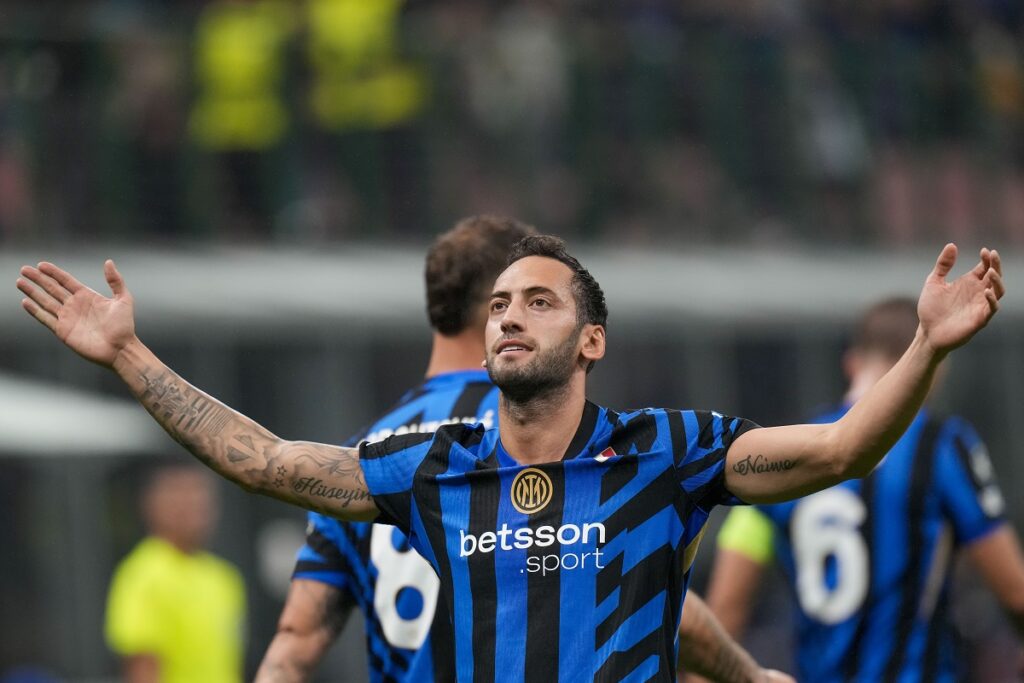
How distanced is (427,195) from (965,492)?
8.44 m

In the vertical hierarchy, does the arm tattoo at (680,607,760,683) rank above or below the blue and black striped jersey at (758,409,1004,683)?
below

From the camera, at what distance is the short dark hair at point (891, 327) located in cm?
663

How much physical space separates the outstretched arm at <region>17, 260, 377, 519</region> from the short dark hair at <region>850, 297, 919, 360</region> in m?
2.50

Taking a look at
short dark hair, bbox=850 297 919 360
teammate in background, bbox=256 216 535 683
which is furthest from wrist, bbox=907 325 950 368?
short dark hair, bbox=850 297 919 360

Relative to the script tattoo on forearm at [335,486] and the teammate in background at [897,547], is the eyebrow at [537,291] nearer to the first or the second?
the script tattoo on forearm at [335,486]

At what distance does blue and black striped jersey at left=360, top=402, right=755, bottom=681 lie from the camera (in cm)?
454

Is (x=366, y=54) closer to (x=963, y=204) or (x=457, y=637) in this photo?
(x=963, y=204)

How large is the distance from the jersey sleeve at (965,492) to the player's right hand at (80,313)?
3095 millimetres

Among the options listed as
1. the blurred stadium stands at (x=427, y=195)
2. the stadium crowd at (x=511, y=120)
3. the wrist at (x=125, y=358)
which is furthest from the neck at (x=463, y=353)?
the stadium crowd at (x=511, y=120)

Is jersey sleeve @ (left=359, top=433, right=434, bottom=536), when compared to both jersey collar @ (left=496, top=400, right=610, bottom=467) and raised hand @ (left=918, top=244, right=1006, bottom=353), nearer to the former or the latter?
jersey collar @ (left=496, top=400, right=610, bottom=467)

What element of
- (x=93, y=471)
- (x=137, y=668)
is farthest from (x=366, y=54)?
(x=137, y=668)

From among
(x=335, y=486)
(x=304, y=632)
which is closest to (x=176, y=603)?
(x=304, y=632)

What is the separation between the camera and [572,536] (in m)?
4.61

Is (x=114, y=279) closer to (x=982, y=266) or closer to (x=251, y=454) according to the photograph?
(x=251, y=454)
